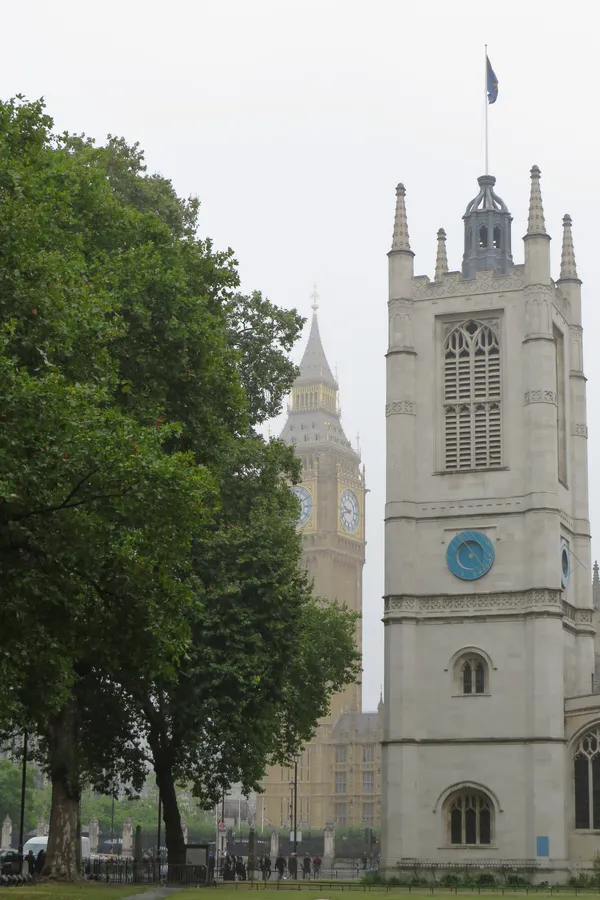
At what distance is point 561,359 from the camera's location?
6119 cm

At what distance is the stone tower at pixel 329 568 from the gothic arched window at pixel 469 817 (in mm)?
86671

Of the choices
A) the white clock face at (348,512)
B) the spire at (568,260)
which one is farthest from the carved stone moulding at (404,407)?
the white clock face at (348,512)

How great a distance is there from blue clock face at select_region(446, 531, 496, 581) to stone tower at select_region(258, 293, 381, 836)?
85.2 m

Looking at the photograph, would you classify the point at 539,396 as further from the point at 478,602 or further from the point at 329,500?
the point at 329,500

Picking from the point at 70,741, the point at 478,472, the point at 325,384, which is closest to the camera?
the point at 70,741

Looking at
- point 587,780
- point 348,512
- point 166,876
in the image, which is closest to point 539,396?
point 587,780

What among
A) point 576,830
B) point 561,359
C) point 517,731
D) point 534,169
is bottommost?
point 576,830

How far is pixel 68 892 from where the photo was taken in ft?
104

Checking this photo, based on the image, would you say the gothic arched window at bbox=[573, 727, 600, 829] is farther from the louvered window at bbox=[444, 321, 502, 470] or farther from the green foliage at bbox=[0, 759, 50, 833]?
the green foliage at bbox=[0, 759, 50, 833]

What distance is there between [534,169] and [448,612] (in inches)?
689

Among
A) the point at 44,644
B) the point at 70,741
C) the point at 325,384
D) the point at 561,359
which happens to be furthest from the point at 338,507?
the point at 44,644

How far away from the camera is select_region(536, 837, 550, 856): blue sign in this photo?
52.6m

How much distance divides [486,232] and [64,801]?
33.6 meters

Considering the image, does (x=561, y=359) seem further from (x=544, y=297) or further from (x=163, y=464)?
(x=163, y=464)
